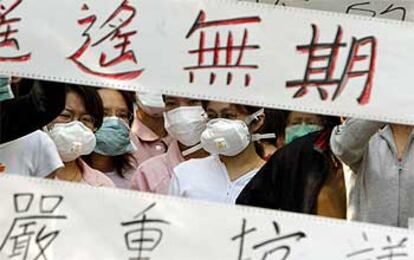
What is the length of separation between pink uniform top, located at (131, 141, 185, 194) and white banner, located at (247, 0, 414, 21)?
1.19ft

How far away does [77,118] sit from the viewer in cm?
168

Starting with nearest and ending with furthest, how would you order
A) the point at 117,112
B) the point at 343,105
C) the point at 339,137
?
the point at 343,105, the point at 339,137, the point at 117,112

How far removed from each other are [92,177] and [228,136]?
0.87 ft

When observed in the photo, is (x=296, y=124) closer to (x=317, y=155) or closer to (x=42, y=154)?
(x=317, y=155)

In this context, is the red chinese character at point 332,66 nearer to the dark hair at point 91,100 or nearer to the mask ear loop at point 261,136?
the mask ear loop at point 261,136

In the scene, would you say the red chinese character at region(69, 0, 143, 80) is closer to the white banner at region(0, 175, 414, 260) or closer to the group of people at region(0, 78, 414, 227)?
the group of people at region(0, 78, 414, 227)

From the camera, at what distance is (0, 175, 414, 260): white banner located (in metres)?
1.48

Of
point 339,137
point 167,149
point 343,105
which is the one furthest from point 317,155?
point 167,149

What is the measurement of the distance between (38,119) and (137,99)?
0.19 metres

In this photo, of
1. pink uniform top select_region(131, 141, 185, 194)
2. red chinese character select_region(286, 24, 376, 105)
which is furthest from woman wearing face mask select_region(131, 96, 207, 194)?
red chinese character select_region(286, 24, 376, 105)

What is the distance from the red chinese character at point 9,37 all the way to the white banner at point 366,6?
42 centimetres

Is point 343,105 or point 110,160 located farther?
point 110,160

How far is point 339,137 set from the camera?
158 cm

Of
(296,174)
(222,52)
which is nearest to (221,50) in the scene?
(222,52)
